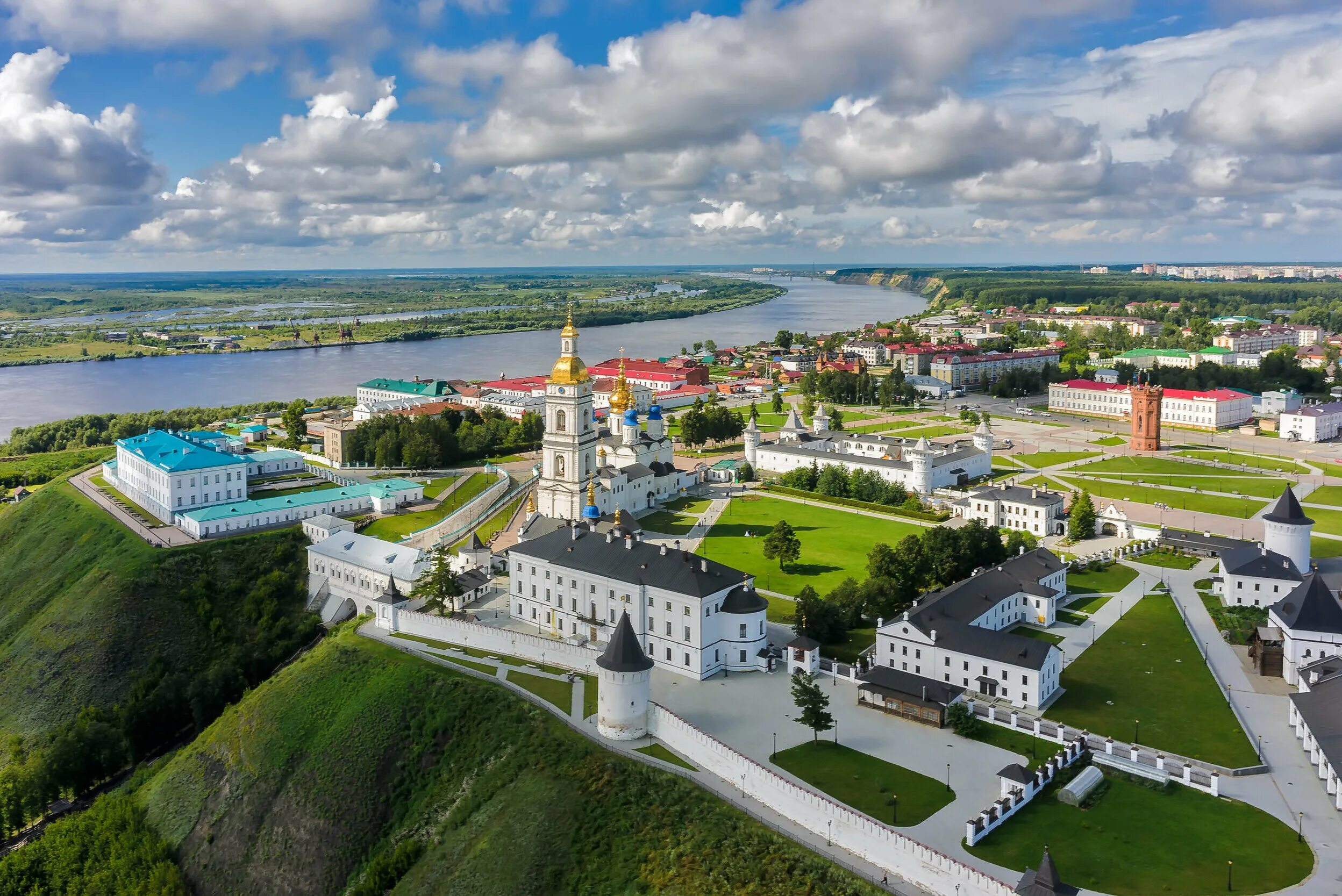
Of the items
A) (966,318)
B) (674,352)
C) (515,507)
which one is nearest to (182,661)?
(515,507)

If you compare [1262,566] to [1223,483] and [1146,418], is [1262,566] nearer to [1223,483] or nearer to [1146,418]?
[1223,483]

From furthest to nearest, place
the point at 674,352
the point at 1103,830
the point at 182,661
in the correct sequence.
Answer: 1. the point at 674,352
2. the point at 182,661
3. the point at 1103,830

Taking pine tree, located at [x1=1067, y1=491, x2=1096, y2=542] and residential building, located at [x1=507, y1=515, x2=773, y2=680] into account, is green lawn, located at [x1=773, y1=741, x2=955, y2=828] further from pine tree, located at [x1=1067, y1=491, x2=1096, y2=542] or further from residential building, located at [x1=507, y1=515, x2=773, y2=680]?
pine tree, located at [x1=1067, y1=491, x2=1096, y2=542]

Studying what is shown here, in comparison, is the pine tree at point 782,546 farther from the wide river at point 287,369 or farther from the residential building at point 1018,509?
the wide river at point 287,369

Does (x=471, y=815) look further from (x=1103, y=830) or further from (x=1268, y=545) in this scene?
(x=1268, y=545)

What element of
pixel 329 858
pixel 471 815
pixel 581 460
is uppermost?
pixel 581 460

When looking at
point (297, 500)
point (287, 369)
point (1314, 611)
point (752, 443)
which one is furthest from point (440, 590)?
point (287, 369)
